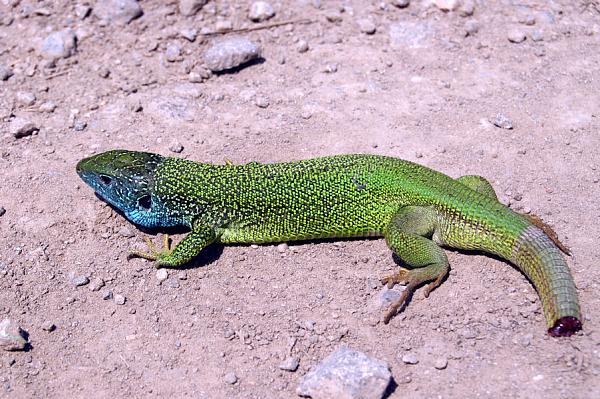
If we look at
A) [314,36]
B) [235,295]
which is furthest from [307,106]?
[235,295]

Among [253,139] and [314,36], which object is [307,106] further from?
[314,36]

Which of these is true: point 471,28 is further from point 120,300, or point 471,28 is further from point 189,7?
point 120,300

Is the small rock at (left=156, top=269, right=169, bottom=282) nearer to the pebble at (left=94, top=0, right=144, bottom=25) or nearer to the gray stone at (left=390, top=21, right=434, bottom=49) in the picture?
the pebble at (left=94, top=0, right=144, bottom=25)

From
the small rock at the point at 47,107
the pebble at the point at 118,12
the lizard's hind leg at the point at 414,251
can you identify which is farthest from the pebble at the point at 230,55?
the lizard's hind leg at the point at 414,251

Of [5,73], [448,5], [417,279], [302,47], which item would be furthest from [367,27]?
[5,73]

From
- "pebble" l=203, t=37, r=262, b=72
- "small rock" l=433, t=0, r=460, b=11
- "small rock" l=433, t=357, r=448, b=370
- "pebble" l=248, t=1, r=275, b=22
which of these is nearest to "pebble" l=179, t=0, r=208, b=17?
"pebble" l=248, t=1, r=275, b=22
